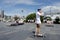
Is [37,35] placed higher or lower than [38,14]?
lower

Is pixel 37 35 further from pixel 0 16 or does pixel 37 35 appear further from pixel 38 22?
pixel 0 16

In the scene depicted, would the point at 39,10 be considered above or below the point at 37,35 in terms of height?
above

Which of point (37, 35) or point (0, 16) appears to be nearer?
point (37, 35)

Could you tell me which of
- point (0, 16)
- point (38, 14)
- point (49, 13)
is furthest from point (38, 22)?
point (0, 16)

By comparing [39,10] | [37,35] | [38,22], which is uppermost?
[39,10]

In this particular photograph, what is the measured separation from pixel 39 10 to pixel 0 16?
186m

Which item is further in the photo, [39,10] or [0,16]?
[0,16]

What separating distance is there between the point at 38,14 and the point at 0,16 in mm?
185544

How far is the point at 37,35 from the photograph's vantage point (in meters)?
11.2

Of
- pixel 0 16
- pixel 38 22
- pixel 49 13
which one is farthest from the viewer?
pixel 0 16

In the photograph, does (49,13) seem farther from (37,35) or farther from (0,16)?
(37,35)

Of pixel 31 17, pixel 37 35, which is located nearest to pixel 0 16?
pixel 31 17

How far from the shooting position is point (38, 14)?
36.3 ft

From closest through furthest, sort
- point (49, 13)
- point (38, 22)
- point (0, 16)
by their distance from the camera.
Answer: point (38, 22), point (49, 13), point (0, 16)
